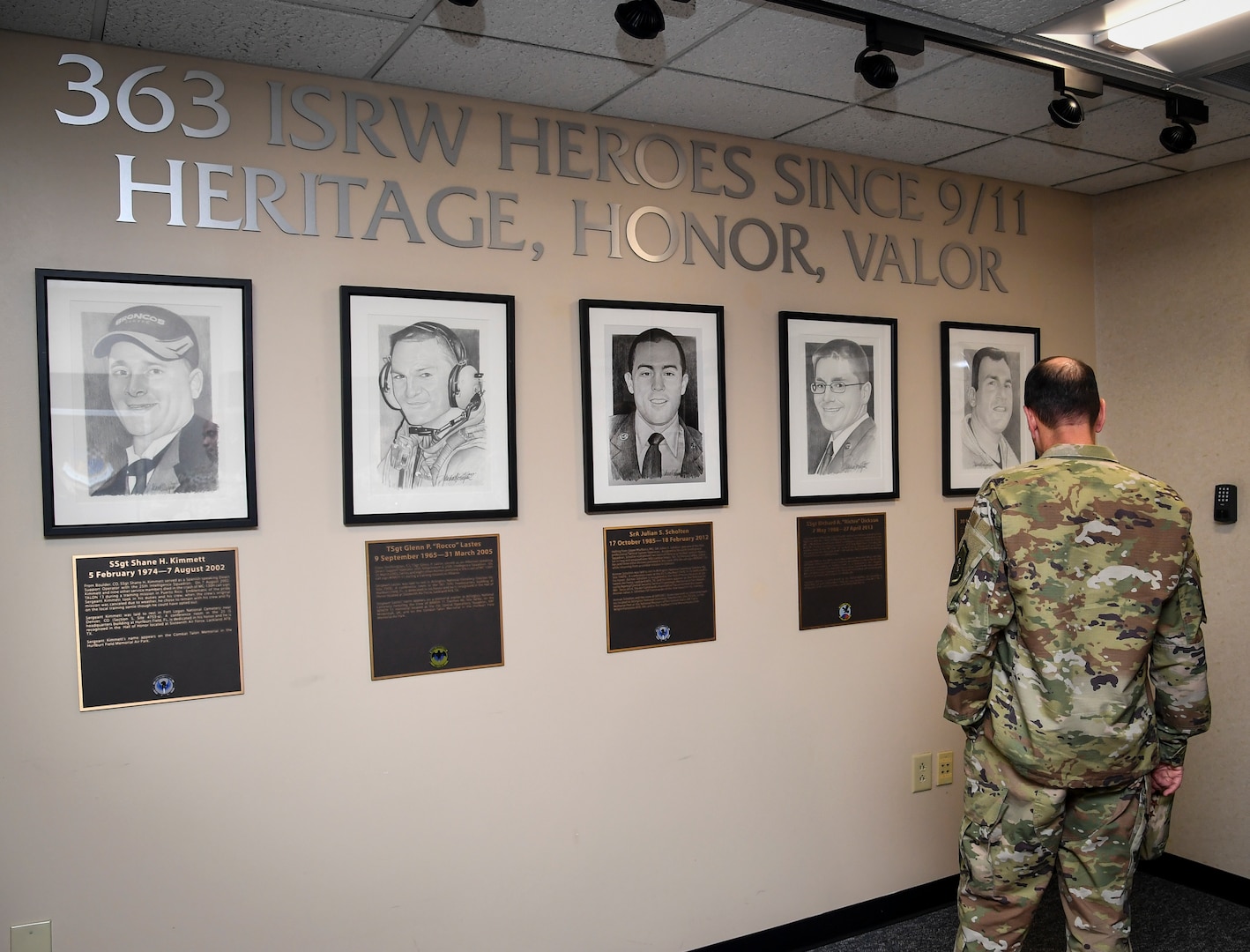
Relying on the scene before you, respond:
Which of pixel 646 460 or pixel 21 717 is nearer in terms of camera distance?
pixel 21 717

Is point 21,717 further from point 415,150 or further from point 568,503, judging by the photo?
point 415,150

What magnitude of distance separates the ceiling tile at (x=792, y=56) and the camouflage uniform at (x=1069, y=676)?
115 cm

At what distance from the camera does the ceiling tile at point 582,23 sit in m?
2.13

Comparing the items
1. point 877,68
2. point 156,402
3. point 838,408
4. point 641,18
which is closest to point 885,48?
point 877,68

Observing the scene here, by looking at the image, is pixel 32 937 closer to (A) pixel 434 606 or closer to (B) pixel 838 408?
(A) pixel 434 606

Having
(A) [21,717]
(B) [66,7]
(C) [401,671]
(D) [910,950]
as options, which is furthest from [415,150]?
(D) [910,950]

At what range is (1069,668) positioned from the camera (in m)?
2.23

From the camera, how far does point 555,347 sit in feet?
9.09

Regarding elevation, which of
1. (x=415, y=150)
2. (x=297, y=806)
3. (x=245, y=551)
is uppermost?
(x=415, y=150)

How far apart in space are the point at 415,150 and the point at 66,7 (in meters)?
0.84

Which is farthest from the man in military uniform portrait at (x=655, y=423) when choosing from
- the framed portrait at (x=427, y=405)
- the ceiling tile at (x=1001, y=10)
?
the ceiling tile at (x=1001, y=10)

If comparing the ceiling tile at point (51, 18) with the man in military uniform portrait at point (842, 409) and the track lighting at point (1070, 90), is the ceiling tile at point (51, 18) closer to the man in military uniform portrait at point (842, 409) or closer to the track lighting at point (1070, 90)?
the man in military uniform portrait at point (842, 409)

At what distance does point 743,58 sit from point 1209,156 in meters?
2.01

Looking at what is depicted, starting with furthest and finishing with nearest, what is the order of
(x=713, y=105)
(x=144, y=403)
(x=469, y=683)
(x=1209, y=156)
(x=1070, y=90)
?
(x=1209, y=156)
(x=713, y=105)
(x=469, y=683)
(x=1070, y=90)
(x=144, y=403)
